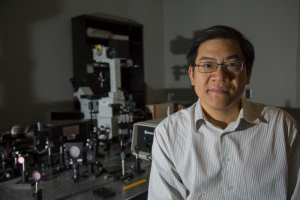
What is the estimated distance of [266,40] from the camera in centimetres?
326

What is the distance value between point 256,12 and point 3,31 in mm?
3083

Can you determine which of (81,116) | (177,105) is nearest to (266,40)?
(177,105)

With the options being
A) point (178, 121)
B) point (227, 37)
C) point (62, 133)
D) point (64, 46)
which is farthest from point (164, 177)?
point (64, 46)

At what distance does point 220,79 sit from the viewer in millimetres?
1053

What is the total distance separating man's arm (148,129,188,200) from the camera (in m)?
1.07

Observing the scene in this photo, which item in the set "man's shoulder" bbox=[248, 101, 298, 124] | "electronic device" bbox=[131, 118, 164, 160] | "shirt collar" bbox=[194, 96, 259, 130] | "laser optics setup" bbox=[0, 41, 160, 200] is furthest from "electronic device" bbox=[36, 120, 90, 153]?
"man's shoulder" bbox=[248, 101, 298, 124]

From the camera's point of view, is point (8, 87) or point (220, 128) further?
point (8, 87)

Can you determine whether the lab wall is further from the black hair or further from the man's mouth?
the man's mouth

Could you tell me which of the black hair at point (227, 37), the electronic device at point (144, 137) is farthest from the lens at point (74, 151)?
the black hair at point (227, 37)

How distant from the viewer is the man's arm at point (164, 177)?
1.07 metres

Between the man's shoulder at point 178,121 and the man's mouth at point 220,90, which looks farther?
the man's shoulder at point 178,121

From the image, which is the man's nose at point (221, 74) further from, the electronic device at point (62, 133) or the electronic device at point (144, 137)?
the electronic device at point (62, 133)

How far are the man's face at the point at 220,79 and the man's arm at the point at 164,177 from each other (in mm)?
272

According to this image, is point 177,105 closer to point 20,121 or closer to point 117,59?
point 117,59
